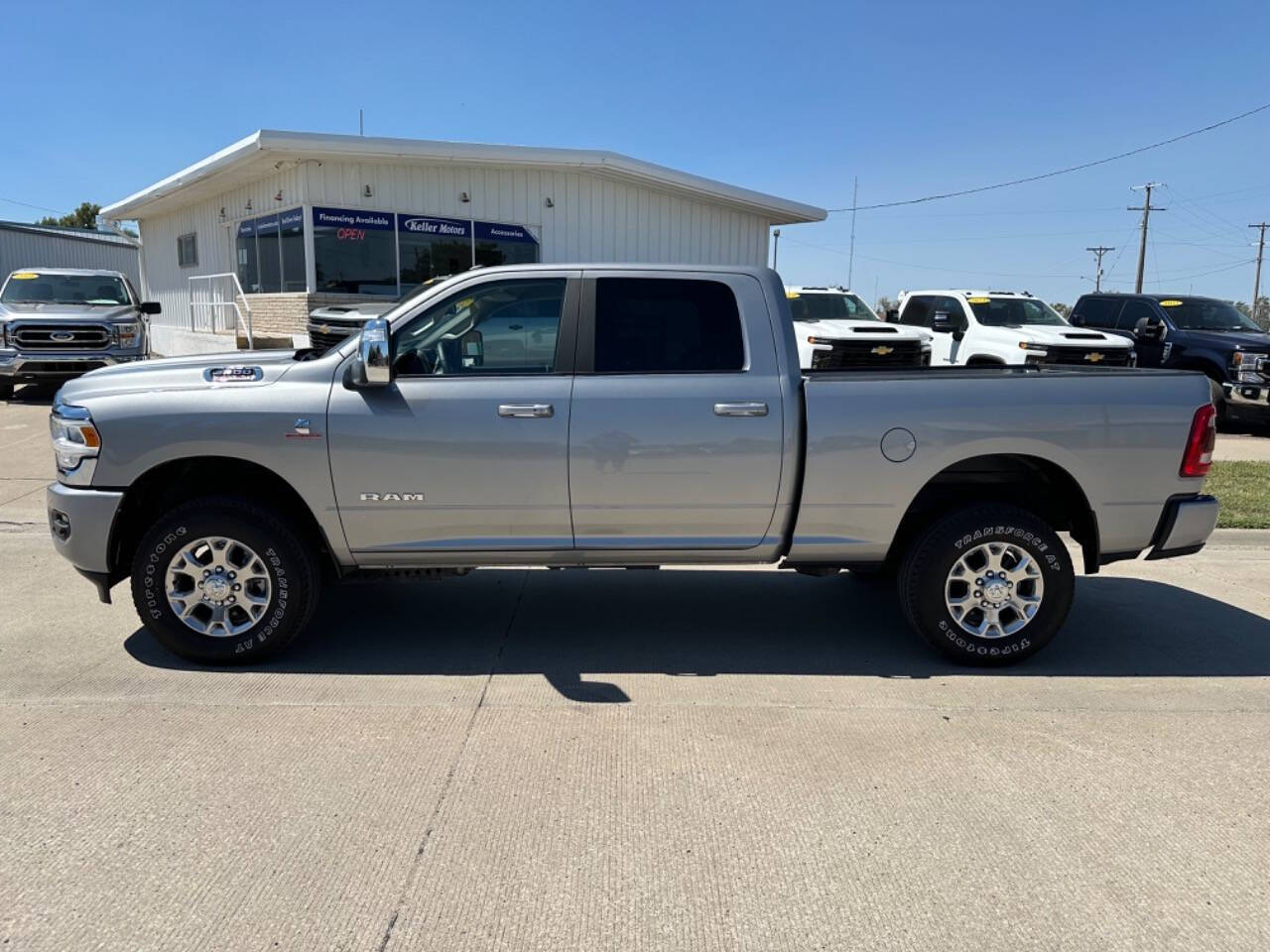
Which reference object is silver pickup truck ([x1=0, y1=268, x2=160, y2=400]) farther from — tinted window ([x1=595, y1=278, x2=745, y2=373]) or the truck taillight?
the truck taillight

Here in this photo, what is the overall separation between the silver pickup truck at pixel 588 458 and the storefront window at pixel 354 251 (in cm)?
1250

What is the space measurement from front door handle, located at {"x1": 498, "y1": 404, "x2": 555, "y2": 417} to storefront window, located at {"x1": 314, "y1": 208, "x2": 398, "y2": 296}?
43.8ft

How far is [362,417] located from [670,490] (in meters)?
1.50

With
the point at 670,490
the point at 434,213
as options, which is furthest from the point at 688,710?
the point at 434,213

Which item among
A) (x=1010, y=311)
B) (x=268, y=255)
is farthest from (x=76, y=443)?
(x=268, y=255)

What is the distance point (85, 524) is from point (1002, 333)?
12817mm

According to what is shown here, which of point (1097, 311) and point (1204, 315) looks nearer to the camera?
point (1204, 315)

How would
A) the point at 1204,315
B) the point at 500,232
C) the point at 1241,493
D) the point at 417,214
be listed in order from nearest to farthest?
the point at 1241,493 < the point at 1204,315 < the point at 417,214 < the point at 500,232

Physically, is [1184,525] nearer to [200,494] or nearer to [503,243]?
[200,494]

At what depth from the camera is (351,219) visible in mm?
16312

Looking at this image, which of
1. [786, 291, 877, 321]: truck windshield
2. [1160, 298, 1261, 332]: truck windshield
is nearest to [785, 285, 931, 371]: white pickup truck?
[786, 291, 877, 321]: truck windshield

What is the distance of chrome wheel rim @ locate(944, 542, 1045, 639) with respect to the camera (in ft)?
14.8

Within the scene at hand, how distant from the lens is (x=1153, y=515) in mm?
4566

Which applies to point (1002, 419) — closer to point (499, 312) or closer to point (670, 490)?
point (670, 490)
